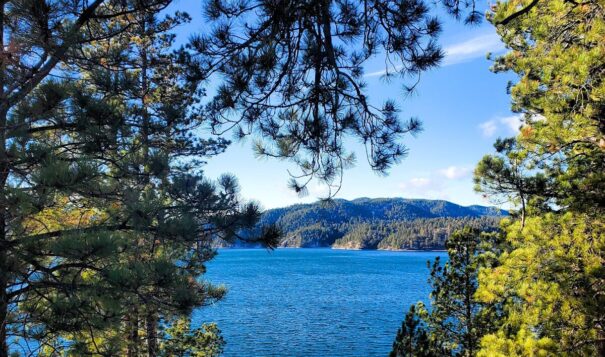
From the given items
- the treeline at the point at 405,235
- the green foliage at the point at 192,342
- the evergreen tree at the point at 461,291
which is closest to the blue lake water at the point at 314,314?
the green foliage at the point at 192,342

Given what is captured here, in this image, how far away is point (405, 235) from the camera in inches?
5020

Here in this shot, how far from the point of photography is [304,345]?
2394cm

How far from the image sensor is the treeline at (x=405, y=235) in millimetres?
120812

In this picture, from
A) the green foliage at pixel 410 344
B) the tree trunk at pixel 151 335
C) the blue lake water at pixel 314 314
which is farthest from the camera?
the blue lake water at pixel 314 314

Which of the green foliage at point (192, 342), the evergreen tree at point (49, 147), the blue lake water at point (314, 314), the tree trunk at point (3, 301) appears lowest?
the blue lake water at point (314, 314)

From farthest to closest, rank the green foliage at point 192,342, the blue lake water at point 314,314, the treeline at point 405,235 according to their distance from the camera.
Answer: the treeline at point 405,235, the blue lake water at point 314,314, the green foliage at point 192,342

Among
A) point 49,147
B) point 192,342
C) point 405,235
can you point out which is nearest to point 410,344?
point 192,342

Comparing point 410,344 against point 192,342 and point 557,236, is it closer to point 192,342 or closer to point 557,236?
point 557,236

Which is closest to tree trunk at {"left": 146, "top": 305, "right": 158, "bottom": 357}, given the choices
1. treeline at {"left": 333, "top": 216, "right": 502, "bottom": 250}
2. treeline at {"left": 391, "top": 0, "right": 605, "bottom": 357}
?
treeline at {"left": 391, "top": 0, "right": 605, "bottom": 357}

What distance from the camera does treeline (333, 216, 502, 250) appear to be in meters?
121

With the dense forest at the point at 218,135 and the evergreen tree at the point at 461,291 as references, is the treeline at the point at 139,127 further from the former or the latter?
the evergreen tree at the point at 461,291

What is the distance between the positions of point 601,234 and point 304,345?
2040cm

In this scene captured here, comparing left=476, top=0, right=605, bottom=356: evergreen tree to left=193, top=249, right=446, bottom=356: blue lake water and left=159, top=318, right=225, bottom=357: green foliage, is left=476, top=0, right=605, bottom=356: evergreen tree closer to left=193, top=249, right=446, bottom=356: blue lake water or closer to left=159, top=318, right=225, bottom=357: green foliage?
left=193, top=249, right=446, bottom=356: blue lake water

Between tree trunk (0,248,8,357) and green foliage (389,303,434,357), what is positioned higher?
tree trunk (0,248,8,357)
